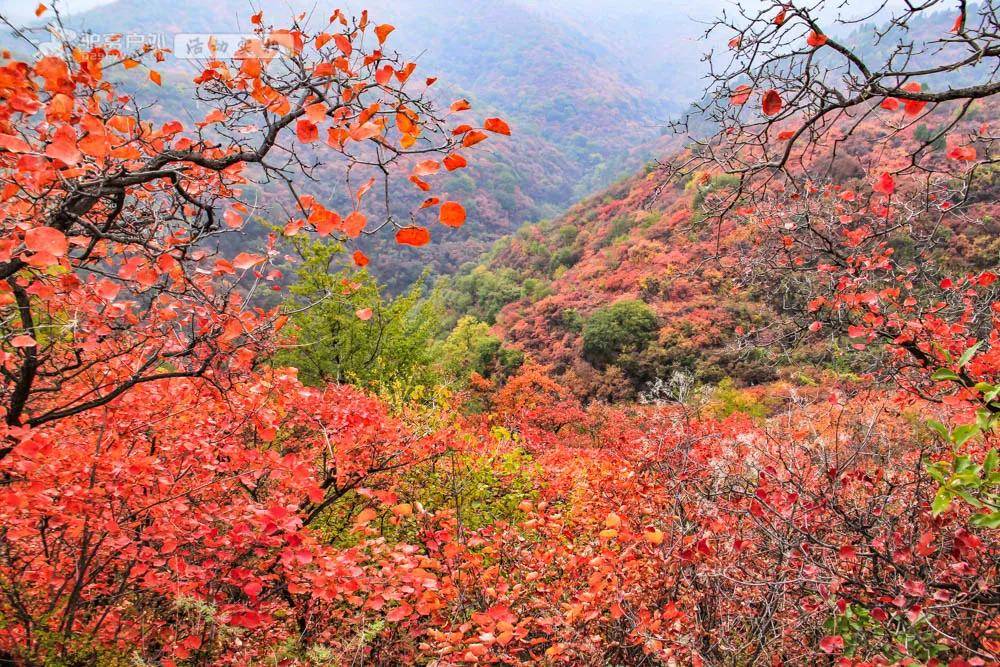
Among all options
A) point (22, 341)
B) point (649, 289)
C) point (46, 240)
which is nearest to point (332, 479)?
point (22, 341)

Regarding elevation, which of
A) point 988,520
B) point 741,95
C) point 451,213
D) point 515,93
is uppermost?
point 515,93

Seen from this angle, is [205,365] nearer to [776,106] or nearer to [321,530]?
[776,106]

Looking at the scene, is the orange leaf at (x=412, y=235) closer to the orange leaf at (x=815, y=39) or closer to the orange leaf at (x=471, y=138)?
the orange leaf at (x=471, y=138)

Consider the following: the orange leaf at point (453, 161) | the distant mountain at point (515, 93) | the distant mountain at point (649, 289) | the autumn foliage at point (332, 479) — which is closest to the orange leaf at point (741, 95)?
the autumn foliage at point (332, 479)

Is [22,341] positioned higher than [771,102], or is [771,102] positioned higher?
[771,102]

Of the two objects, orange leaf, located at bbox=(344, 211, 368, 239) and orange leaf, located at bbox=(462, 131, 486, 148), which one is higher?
orange leaf, located at bbox=(462, 131, 486, 148)

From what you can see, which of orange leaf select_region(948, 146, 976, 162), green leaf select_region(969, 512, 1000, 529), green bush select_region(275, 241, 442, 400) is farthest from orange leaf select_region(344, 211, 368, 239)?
green bush select_region(275, 241, 442, 400)

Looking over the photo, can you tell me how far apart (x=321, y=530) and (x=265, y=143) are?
3785mm

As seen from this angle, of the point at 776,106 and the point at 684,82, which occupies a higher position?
the point at 684,82

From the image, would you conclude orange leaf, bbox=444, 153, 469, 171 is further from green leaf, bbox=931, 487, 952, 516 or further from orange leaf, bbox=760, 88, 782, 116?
green leaf, bbox=931, 487, 952, 516

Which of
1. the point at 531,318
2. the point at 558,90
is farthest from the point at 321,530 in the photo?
the point at 558,90

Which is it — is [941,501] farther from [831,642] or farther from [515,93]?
[515,93]

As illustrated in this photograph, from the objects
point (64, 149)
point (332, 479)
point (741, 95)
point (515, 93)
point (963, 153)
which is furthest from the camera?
point (515, 93)

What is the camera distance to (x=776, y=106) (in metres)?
1.95
